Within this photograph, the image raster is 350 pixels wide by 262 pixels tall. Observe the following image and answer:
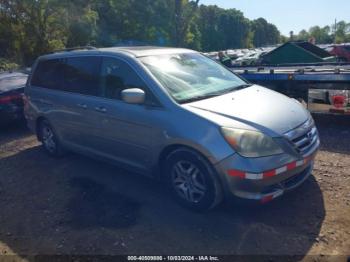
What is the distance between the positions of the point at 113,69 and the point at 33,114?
2.37 meters

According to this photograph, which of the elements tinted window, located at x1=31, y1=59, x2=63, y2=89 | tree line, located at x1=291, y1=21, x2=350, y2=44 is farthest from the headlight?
tree line, located at x1=291, y1=21, x2=350, y2=44

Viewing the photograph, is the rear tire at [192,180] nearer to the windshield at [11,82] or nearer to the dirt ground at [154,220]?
the dirt ground at [154,220]

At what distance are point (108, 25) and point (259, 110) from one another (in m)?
40.4

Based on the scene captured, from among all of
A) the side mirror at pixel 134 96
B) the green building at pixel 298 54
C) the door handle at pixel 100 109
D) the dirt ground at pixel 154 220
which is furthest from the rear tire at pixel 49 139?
the green building at pixel 298 54

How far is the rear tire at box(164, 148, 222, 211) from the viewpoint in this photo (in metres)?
3.57

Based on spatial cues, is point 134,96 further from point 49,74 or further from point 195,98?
point 49,74

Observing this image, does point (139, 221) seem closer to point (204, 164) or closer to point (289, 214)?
point (204, 164)

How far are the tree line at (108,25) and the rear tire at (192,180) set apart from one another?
18.5m

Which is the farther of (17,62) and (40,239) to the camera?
(17,62)

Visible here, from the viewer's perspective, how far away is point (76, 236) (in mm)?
3623

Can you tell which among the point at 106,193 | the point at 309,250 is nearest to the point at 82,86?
the point at 106,193

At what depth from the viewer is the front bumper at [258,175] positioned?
331cm

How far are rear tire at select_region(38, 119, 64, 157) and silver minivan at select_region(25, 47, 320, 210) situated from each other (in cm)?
46

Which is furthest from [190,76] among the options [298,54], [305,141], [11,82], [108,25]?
[108,25]
